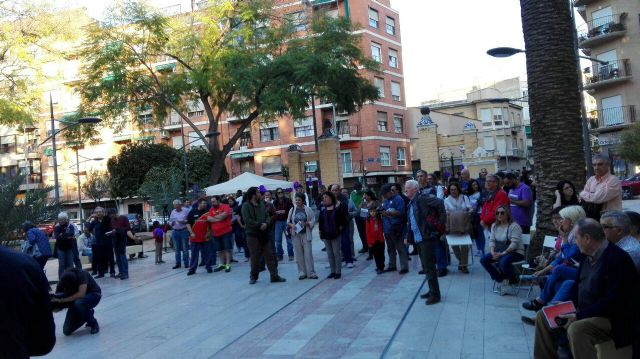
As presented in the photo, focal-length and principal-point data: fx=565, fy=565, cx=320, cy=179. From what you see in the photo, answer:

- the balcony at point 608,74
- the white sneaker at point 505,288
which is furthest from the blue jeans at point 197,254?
the balcony at point 608,74

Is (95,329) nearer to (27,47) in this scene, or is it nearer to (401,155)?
(27,47)

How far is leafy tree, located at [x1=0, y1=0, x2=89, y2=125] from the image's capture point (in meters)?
25.9

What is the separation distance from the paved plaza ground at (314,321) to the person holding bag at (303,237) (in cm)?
29

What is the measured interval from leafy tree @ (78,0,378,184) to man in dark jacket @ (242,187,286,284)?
1362cm

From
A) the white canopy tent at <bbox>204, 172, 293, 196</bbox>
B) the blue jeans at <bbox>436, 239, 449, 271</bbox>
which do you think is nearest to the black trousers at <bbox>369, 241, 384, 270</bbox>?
the blue jeans at <bbox>436, 239, 449, 271</bbox>

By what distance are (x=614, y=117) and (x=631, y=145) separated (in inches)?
298

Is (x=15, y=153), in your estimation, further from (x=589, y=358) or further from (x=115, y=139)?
(x=589, y=358)

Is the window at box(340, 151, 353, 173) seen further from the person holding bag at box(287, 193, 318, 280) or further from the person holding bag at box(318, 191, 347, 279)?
the person holding bag at box(318, 191, 347, 279)

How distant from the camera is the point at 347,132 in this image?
4725cm

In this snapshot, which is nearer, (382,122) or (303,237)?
(303,237)

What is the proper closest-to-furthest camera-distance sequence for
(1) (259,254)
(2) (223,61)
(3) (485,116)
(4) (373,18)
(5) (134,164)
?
(1) (259,254) < (2) (223,61) < (4) (373,18) < (5) (134,164) < (3) (485,116)

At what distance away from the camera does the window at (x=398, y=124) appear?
50781 mm

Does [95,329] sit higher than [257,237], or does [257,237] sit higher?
[257,237]

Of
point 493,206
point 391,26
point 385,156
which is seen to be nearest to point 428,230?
point 493,206
